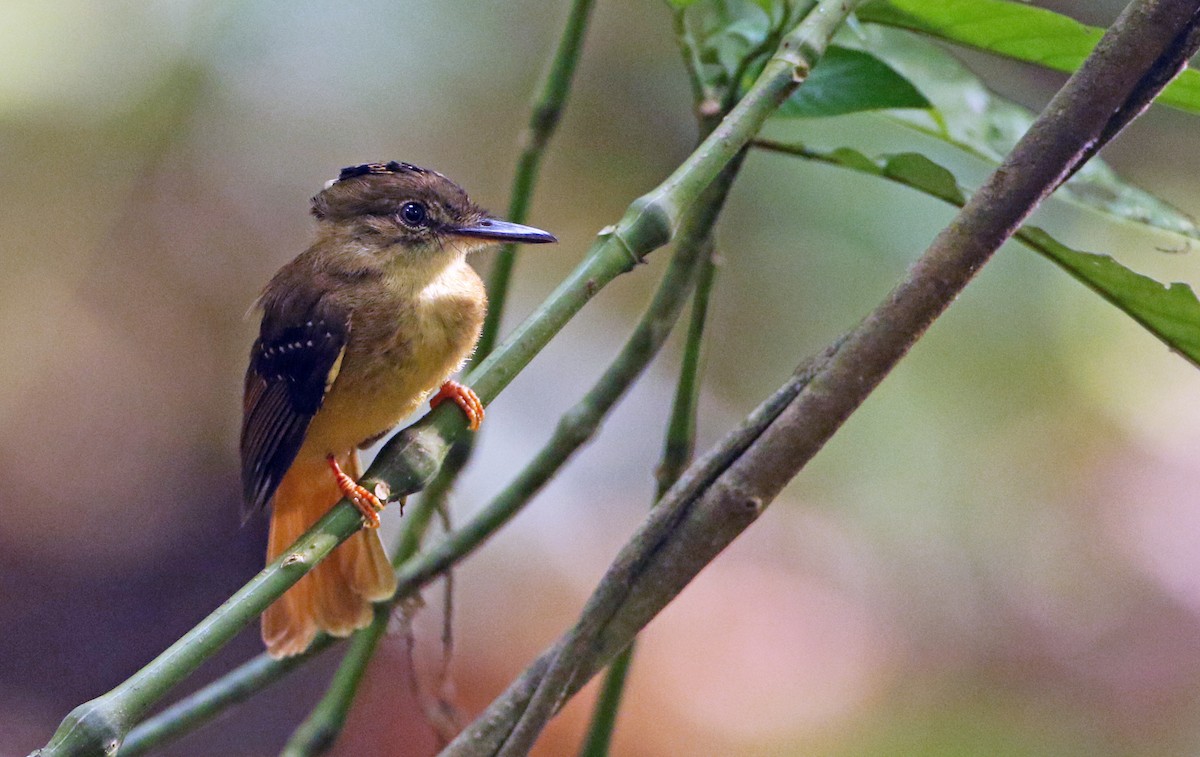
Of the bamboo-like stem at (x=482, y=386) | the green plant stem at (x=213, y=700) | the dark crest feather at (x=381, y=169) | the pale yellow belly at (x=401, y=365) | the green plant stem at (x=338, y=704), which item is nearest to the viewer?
the bamboo-like stem at (x=482, y=386)

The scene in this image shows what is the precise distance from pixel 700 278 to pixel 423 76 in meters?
1.87

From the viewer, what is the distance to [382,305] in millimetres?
1636

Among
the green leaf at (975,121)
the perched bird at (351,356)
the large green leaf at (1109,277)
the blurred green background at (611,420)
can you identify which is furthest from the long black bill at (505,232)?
the blurred green background at (611,420)

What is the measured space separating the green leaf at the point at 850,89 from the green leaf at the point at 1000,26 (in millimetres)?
65

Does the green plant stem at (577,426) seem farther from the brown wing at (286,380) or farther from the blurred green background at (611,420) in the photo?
the blurred green background at (611,420)

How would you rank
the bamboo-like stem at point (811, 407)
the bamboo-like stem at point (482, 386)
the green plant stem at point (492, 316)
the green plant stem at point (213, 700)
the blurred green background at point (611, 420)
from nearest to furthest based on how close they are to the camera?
1. the bamboo-like stem at point (482, 386)
2. the bamboo-like stem at point (811, 407)
3. the green plant stem at point (213, 700)
4. the green plant stem at point (492, 316)
5. the blurred green background at point (611, 420)

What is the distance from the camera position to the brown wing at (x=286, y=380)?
5.19 ft

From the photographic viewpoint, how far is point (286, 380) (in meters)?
1.62

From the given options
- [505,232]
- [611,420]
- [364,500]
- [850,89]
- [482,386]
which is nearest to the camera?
[482,386]

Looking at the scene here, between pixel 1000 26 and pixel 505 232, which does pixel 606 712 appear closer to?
pixel 505 232

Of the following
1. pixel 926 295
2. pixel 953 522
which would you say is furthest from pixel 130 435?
pixel 926 295

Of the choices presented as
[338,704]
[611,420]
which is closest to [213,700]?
[338,704]

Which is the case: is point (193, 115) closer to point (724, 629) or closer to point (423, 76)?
point (423, 76)

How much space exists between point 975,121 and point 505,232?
60 centimetres
